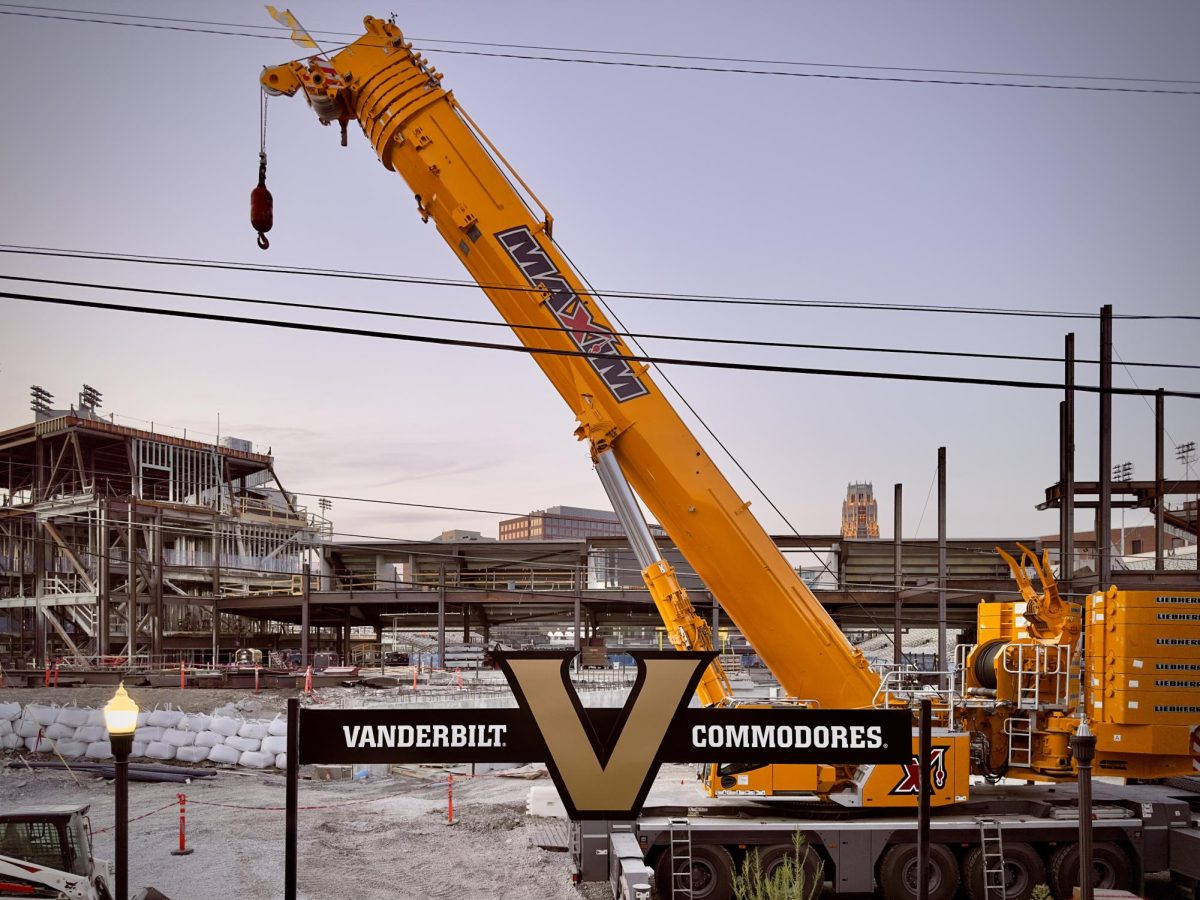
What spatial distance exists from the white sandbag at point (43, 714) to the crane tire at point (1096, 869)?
839 inches

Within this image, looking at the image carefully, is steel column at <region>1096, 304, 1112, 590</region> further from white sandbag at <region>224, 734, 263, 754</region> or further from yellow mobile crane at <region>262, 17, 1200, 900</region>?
white sandbag at <region>224, 734, 263, 754</region>

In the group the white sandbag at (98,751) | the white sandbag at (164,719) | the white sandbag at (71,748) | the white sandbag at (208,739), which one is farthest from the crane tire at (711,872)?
the white sandbag at (71,748)

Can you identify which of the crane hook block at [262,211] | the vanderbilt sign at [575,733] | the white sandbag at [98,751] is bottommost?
the white sandbag at [98,751]

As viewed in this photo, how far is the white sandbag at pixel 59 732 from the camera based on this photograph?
2253cm

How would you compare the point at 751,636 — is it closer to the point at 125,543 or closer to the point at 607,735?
the point at 607,735

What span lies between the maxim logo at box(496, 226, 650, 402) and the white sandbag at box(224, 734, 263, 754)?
15061 mm

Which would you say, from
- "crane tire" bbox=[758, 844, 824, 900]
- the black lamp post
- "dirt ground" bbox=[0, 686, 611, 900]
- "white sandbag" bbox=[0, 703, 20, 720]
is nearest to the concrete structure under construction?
"white sandbag" bbox=[0, 703, 20, 720]

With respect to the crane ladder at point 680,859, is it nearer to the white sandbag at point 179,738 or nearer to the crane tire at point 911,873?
the crane tire at point 911,873

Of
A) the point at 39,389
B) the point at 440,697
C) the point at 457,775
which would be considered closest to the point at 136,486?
the point at 39,389

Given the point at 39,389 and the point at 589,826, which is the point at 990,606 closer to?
the point at 589,826

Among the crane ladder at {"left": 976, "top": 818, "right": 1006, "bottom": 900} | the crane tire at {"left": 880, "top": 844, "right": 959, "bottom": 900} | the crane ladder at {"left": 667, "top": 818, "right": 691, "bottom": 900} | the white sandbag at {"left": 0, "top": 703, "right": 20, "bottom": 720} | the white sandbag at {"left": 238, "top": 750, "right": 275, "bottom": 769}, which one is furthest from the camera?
the white sandbag at {"left": 0, "top": 703, "right": 20, "bottom": 720}

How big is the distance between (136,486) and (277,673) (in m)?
19.3

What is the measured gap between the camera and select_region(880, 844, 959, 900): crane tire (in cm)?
1167

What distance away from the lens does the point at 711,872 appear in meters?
11.8
